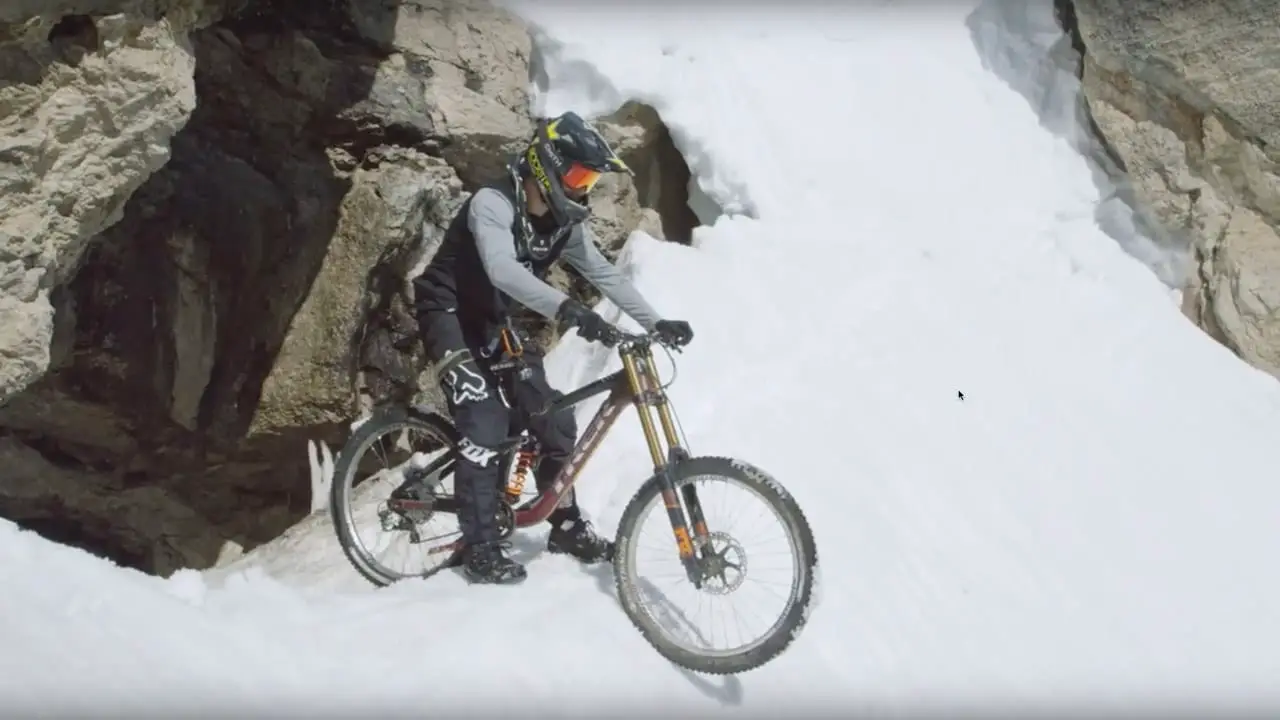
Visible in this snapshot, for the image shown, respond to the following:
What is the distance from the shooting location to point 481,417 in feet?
14.8

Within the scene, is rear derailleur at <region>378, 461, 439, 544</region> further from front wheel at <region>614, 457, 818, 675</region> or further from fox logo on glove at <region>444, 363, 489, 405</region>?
front wheel at <region>614, 457, 818, 675</region>

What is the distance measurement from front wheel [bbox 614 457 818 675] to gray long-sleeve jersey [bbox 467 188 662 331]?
0.84 m

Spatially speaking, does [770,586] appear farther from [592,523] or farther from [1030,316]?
[1030,316]

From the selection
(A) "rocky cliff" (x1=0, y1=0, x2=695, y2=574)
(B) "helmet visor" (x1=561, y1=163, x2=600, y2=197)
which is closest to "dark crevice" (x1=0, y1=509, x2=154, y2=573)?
(A) "rocky cliff" (x1=0, y1=0, x2=695, y2=574)

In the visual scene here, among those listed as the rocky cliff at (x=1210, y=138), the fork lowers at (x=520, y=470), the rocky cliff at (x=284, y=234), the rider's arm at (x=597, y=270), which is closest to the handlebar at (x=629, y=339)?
the rider's arm at (x=597, y=270)

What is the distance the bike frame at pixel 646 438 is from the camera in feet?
12.8

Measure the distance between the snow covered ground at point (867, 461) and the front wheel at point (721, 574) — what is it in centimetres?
12

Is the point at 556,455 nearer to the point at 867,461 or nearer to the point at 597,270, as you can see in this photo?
the point at 597,270

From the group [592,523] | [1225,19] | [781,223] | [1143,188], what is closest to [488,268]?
[592,523]

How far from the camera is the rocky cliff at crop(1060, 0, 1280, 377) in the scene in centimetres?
755

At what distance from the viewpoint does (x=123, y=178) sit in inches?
237

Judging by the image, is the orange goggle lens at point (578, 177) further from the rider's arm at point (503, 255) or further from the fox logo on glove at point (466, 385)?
the fox logo on glove at point (466, 385)

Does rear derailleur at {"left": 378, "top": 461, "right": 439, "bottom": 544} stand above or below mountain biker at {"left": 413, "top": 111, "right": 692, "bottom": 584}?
below

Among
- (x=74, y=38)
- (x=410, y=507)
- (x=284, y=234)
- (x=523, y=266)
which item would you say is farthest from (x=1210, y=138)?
(x=74, y=38)
